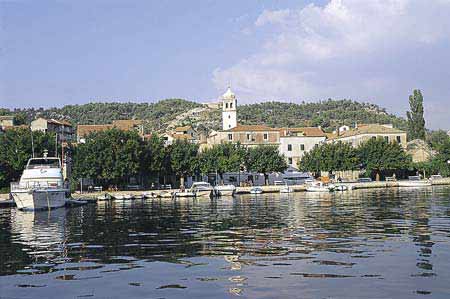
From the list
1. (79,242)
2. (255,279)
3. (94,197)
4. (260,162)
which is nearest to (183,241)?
(79,242)

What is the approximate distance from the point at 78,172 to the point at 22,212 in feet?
108

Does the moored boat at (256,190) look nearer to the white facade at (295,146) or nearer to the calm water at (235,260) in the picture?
the white facade at (295,146)

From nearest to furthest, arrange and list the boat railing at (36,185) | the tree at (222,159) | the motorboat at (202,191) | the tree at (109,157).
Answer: the boat railing at (36,185)
the motorboat at (202,191)
the tree at (109,157)
the tree at (222,159)

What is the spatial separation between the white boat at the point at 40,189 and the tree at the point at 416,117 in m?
85.8

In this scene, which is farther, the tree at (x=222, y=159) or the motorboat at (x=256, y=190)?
the tree at (x=222, y=159)

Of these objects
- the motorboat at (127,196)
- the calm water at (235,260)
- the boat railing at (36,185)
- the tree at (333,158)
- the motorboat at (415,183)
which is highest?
the tree at (333,158)

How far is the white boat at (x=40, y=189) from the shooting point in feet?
187

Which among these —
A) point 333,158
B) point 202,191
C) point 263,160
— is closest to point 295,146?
point 333,158

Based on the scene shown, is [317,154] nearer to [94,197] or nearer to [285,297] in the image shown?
[94,197]

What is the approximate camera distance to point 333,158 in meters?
104

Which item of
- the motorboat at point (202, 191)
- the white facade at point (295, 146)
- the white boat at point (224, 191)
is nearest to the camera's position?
the motorboat at point (202, 191)

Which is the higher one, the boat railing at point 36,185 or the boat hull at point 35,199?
the boat railing at point 36,185

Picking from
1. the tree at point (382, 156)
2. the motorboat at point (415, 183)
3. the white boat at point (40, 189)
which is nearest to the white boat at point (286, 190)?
the motorboat at point (415, 183)

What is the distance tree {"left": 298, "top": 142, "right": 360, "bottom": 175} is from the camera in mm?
103750
